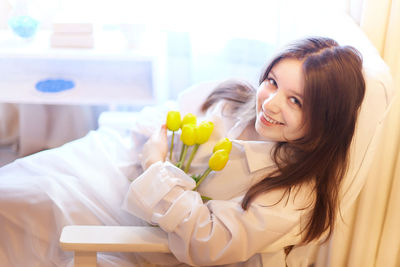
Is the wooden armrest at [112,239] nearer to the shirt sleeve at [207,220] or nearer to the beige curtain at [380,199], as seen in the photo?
the shirt sleeve at [207,220]

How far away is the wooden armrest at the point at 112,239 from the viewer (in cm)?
112

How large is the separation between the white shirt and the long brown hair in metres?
0.03

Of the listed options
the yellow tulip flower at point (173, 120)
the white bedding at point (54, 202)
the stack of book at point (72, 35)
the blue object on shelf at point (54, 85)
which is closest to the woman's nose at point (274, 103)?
the yellow tulip flower at point (173, 120)

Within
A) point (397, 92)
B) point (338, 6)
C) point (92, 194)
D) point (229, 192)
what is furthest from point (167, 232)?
point (338, 6)

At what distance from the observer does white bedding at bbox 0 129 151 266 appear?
1.28m

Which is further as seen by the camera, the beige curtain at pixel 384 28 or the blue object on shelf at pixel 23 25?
the blue object on shelf at pixel 23 25

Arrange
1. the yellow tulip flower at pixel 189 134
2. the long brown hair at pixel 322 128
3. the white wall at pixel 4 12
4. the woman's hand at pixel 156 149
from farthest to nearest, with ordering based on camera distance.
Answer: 1. the white wall at pixel 4 12
2. the woman's hand at pixel 156 149
3. the yellow tulip flower at pixel 189 134
4. the long brown hair at pixel 322 128

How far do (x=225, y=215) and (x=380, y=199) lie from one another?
1.69 feet

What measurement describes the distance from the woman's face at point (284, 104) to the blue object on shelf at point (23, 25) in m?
1.04

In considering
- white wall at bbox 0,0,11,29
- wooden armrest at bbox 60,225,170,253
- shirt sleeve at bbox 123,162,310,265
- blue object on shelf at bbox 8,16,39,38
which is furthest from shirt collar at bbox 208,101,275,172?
white wall at bbox 0,0,11,29

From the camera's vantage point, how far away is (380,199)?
4.70 feet

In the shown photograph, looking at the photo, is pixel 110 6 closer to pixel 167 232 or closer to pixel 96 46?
pixel 96 46

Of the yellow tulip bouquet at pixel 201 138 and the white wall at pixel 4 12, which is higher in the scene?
the white wall at pixel 4 12

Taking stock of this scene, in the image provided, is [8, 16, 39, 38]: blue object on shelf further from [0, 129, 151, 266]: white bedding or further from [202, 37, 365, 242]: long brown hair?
[202, 37, 365, 242]: long brown hair
